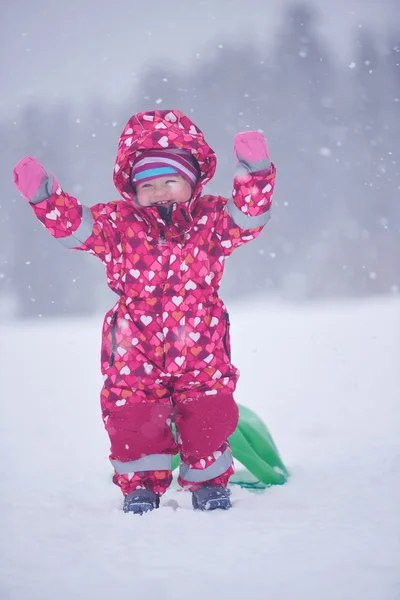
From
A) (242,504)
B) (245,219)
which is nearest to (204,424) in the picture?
(242,504)

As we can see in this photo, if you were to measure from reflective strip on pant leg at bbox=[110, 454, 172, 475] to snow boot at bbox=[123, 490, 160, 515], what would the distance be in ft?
0.21

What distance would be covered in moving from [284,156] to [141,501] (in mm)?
6843

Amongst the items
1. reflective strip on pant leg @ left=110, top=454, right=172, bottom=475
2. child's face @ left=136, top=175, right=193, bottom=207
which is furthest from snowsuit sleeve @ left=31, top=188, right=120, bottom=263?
reflective strip on pant leg @ left=110, top=454, right=172, bottom=475

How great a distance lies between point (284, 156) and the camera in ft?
25.6

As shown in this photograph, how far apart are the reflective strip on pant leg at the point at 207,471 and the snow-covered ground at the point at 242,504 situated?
77 millimetres

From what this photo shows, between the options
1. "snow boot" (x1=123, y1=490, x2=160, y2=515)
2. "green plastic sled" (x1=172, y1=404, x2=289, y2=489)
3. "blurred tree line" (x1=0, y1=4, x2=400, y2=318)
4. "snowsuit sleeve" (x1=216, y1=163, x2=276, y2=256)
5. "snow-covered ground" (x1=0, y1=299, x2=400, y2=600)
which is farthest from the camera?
"blurred tree line" (x1=0, y1=4, x2=400, y2=318)

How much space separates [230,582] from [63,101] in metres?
7.56

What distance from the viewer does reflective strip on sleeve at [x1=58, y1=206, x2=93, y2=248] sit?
5.25ft

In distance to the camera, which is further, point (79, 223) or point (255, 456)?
point (255, 456)

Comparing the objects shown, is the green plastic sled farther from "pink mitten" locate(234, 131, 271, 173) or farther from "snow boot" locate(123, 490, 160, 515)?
"pink mitten" locate(234, 131, 271, 173)

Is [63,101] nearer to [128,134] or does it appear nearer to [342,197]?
[342,197]

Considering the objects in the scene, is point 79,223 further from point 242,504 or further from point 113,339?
point 242,504

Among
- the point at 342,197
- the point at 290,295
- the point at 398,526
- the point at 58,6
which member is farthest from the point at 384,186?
the point at 398,526

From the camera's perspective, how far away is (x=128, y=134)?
1.75m
